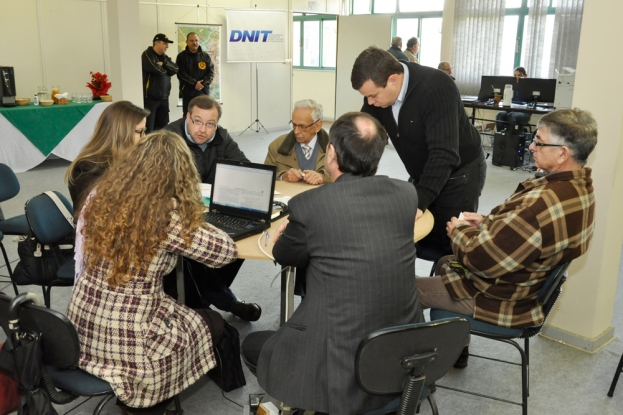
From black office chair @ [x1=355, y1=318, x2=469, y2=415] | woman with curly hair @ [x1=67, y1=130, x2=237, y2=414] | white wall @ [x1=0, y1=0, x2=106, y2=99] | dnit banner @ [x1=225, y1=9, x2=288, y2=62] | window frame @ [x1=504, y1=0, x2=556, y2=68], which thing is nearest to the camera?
black office chair @ [x1=355, y1=318, x2=469, y2=415]

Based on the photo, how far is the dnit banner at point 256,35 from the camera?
9.71m

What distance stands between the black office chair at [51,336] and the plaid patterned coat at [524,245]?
1370 millimetres

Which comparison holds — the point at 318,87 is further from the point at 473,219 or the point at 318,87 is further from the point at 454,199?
the point at 473,219

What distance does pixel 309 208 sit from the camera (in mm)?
1646

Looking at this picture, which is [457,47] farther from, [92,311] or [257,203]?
[92,311]

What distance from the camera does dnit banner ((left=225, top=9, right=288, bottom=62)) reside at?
9711 mm

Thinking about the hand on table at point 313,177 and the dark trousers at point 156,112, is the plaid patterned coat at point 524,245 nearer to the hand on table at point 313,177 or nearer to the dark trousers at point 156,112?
the hand on table at point 313,177

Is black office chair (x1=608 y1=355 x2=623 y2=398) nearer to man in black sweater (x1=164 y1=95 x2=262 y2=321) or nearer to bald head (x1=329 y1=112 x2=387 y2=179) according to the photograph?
bald head (x1=329 y1=112 x2=387 y2=179)

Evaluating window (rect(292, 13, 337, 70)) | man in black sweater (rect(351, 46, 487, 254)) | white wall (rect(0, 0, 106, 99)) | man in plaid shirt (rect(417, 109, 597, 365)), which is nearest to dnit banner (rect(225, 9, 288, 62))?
window (rect(292, 13, 337, 70))

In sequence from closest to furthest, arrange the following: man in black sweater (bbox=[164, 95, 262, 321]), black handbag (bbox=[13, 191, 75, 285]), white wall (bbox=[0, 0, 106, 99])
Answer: black handbag (bbox=[13, 191, 75, 285]), man in black sweater (bbox=[164, 95, 262, 321]), white wall (bbox=[0, 0, 106, 99])

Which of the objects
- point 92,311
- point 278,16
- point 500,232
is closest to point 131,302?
point 92,311

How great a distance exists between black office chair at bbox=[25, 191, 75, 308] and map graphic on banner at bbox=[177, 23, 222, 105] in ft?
22.5

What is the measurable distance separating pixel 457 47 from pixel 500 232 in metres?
8.73

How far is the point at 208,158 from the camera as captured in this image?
3.29m
